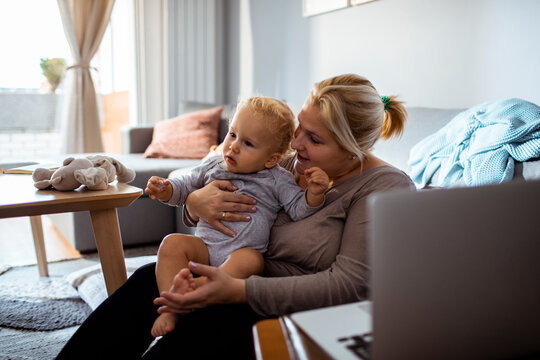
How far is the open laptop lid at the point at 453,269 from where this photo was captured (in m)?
0.52

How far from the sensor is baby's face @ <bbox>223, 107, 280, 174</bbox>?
4.01 ft

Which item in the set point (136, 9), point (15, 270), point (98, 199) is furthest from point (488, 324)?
point (136, 9)

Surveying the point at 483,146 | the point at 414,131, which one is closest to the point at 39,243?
the point at 414,131

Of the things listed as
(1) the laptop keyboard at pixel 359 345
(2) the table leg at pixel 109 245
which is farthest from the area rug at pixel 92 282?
(1) the laptop keyboard at pixel 359 345

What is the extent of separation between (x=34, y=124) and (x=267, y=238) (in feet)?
12.2

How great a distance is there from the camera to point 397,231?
1.68 ft

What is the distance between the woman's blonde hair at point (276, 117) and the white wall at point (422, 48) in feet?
4.22

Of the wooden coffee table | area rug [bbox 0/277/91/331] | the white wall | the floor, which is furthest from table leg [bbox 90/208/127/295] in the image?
the white wall

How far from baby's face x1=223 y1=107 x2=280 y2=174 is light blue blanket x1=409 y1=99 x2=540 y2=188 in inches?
27.2

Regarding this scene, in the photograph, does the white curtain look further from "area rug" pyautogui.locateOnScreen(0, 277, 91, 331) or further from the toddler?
the toddler

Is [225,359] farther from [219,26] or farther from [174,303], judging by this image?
[219,26]

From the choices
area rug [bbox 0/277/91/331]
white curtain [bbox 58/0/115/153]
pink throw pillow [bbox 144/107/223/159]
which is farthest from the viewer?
white curtain [bbox 58/0/115/153]

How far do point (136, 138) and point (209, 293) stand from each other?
2.90 meters

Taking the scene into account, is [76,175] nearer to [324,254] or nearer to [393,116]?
[324,254]
